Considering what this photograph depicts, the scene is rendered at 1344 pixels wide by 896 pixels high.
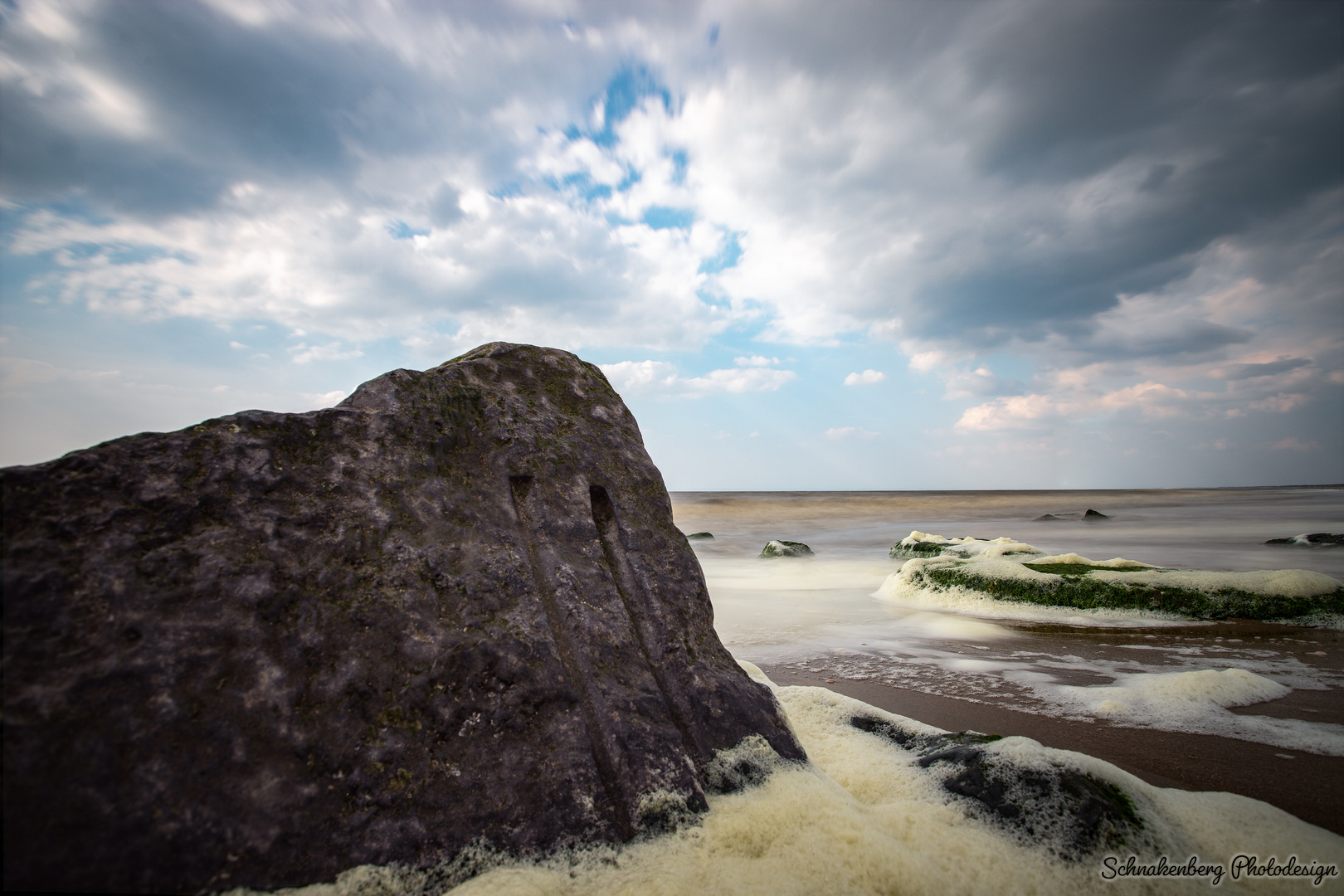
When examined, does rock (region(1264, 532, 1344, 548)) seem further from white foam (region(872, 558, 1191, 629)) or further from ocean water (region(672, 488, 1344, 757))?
white foam (region(872, 558, 1191, 629))

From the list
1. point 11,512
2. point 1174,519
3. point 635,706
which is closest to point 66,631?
point 11,512

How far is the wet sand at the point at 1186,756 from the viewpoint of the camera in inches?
103

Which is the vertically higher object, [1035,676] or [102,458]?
[102,458]

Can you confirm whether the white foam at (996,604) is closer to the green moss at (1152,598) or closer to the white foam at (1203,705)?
the green moss at (1152,598)

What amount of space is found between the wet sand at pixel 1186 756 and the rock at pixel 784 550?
31.8 feet

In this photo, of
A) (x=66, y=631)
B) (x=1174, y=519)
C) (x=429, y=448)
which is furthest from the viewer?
(x=1174, y=519)

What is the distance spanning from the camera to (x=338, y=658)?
1.91m

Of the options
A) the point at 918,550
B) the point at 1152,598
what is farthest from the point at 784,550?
the point at 1152,598

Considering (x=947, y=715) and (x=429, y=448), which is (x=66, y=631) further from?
(x=947, y=715)

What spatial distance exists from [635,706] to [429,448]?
1351 mm

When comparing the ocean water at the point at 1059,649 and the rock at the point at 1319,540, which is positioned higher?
the rock at the point at 1319,540

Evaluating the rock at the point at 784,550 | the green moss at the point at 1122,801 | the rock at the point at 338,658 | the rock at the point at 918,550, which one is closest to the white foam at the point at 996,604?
the rock at the point at 918,550

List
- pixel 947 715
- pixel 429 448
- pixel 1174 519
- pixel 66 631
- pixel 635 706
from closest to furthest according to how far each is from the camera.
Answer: pixel 66 631 → pixel 635 706 → pixel 429 448 → pixel 947 715 → pixel 1174 519

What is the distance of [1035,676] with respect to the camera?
4539 mm
